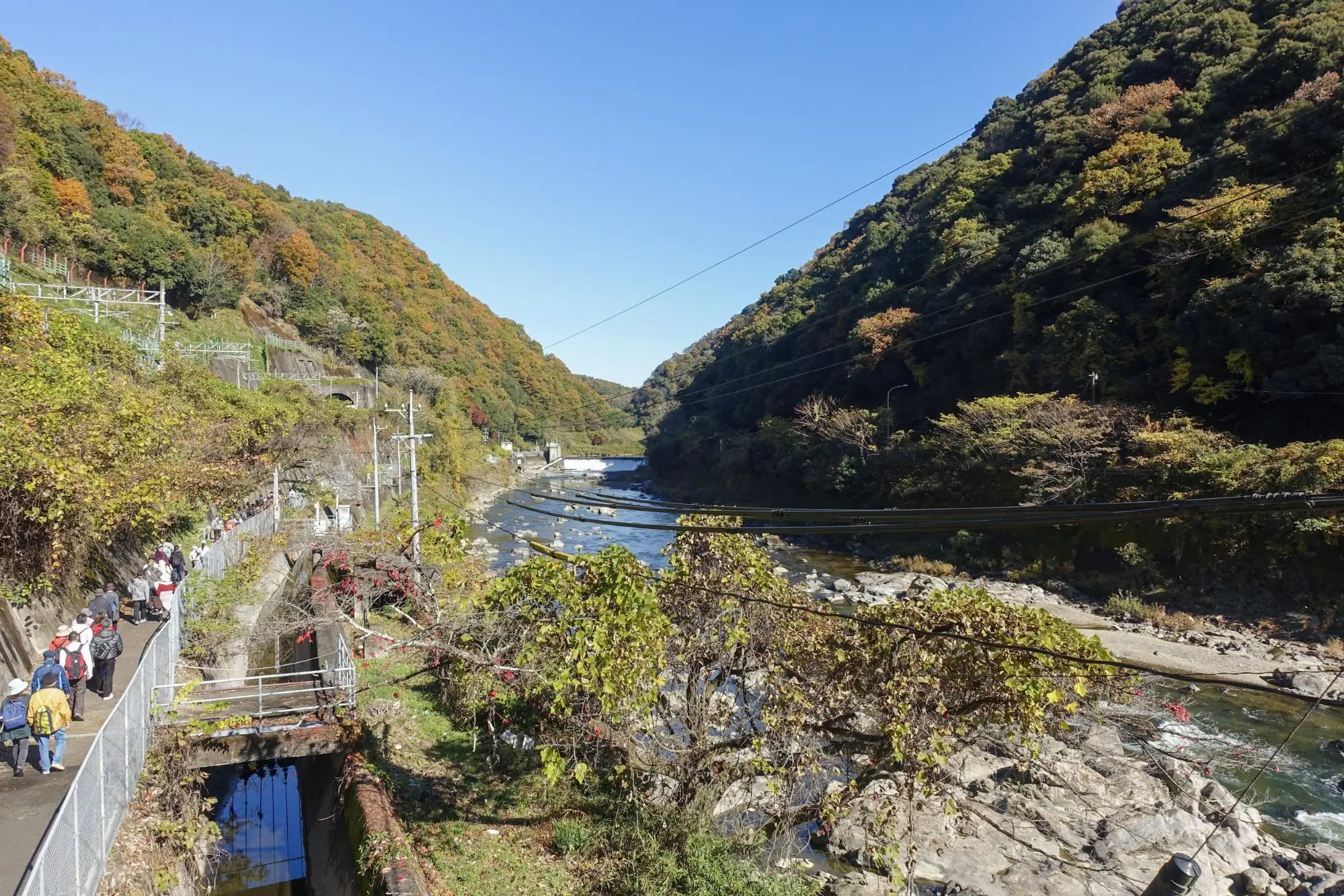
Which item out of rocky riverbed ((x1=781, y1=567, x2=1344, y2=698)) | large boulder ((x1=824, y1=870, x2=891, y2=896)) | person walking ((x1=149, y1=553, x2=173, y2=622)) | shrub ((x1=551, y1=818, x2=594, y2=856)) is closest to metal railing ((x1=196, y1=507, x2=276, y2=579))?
person walking ((x1=149, y1=553, x2=173, y2=622))

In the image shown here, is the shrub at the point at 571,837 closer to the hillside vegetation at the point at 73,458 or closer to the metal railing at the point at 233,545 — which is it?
the hillside vegetation at the point at 73,458

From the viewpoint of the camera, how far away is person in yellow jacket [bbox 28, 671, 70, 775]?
7738mm

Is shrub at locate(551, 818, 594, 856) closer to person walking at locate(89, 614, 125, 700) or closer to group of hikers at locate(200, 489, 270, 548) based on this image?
person walking at locate(89, 614, 125, 700)

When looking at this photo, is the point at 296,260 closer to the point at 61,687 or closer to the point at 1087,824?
the point at 61,687

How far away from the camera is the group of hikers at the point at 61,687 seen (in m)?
7.82

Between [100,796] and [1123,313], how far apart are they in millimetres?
37699

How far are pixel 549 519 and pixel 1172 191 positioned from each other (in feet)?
126

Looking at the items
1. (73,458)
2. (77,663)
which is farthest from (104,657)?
(73,458)

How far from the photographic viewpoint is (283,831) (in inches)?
516

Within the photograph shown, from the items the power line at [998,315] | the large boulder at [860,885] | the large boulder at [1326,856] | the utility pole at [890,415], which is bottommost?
the large boulder at [1326,856]

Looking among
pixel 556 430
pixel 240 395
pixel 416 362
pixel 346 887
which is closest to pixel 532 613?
pixel 346 887

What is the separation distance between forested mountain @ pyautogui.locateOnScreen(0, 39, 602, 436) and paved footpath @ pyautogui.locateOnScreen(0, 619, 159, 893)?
118 ft

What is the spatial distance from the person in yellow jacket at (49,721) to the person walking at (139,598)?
708 centimetres

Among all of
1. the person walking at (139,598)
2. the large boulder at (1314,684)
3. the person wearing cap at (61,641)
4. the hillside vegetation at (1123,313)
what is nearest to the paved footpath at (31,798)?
the person wearing cap at (61,641)
